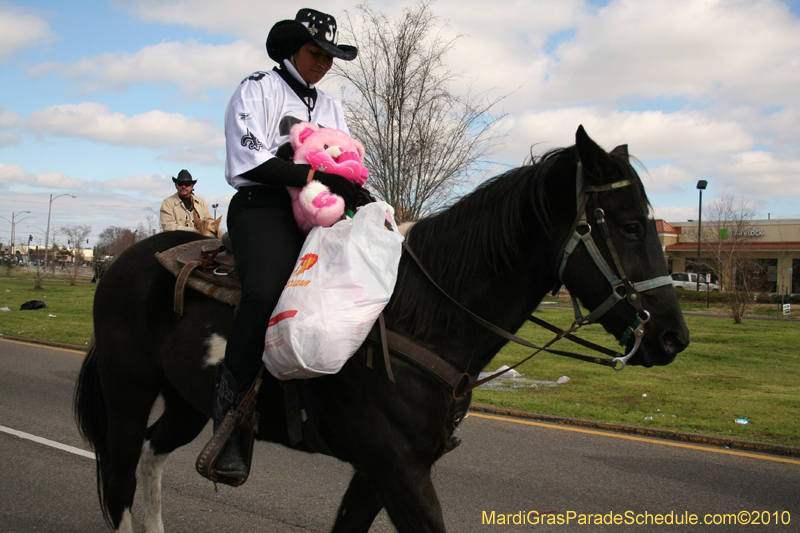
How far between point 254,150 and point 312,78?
1.92 ft

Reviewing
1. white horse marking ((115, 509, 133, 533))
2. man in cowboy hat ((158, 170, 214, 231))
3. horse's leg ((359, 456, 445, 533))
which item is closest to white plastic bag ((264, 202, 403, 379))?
horse's leg ((359, 456, 445, 533))

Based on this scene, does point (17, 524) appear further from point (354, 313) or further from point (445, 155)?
point (445, 155)

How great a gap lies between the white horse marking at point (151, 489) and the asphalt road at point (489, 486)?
0.25m

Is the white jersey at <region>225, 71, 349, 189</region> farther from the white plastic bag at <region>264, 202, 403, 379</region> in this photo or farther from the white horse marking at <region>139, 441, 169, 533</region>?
the white horse marking at <region>139, 441, 169, 533</region>

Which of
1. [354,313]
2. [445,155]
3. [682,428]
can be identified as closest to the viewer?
[354,313]

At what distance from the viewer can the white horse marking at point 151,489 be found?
361 cm

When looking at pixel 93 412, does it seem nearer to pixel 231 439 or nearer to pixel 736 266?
pixel 231 439

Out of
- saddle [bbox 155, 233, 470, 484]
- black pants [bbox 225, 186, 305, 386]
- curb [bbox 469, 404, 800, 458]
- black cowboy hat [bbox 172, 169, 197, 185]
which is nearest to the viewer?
saddle [bbox 155, 233, 470, 484]

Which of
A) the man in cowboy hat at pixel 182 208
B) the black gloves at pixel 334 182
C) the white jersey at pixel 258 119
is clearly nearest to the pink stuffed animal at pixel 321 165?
the black gloves at pixel 334 182

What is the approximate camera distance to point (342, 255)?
7.84 ft

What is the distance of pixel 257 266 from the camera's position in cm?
259

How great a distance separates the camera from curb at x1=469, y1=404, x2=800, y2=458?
556cm

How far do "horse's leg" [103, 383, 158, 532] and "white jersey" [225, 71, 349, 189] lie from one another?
4.99 ft

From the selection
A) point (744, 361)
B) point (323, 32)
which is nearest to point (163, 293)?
point (323, 32)
